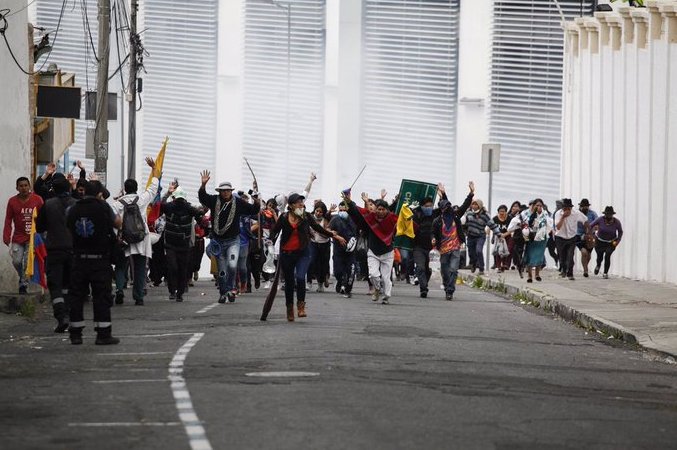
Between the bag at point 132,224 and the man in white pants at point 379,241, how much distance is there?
3.98 m

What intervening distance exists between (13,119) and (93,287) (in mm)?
9703

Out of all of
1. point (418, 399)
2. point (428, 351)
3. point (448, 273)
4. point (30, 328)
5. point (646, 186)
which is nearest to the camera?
point (418, 399)

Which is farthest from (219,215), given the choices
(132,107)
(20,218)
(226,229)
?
(132,107)

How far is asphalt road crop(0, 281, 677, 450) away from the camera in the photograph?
31.5 feet

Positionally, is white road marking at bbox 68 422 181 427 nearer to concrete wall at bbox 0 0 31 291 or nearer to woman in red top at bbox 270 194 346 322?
woman in red top at bbox 270 194 346 322

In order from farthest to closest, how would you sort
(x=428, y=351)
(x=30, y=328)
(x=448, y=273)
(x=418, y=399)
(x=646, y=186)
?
1. (x=646, y=186)
2. (x=448, y=273)
3. (x=30, y=328)
4. (x=428, y=351)
5. (x=418, y=399)

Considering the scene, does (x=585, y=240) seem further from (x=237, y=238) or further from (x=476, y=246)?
(x=237, y=238)

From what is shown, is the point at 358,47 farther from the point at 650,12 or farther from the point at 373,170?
the point at 650,12

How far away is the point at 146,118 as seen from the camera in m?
48.8

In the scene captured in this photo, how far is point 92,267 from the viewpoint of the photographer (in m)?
15.9

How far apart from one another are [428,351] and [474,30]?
1251 inches

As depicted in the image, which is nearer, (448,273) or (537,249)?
(448,273)

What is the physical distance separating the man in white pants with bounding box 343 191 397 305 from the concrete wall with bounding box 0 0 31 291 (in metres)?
5.57

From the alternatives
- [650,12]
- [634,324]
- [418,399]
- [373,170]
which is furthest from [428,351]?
[373,170]
